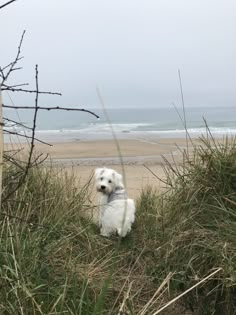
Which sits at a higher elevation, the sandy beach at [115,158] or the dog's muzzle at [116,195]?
the dog's muzzle at [116,195]

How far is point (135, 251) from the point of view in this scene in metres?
4.11

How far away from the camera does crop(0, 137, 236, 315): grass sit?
294 cm

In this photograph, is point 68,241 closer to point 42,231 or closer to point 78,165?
point 42,231

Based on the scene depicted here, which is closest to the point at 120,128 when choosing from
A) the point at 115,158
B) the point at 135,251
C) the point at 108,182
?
the point at 115,158

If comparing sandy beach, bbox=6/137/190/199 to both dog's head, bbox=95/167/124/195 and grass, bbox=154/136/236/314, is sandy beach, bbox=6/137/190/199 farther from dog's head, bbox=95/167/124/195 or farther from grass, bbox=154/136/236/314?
grass, bbox=154/136/236/314

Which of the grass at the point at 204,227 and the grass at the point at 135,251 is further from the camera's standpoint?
the grass at the point at 204,227

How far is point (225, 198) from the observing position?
3705 mm

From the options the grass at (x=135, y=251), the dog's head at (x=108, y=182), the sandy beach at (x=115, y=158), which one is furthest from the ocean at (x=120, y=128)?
the grass at (x=135, y=251)

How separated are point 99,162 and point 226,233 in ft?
46.0

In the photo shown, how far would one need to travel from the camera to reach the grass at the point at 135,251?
2943mm

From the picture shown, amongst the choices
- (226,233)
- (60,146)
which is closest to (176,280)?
(226,233)

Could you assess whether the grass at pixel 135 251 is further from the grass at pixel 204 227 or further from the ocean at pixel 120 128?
the ocean at pixel 120 128

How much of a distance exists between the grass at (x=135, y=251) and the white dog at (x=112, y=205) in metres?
0.26

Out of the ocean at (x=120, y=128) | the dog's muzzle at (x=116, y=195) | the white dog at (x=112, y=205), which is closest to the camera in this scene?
the white dog at (x=112, y=205)
